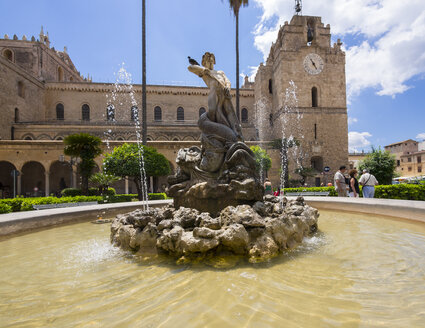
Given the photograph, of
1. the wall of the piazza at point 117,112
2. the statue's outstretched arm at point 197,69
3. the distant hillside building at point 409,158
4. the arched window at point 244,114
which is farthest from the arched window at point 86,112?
the distant hillside building at point 409,158

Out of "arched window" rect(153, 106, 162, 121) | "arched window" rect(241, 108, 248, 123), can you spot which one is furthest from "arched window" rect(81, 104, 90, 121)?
"arched window" rect(241, 108, 248, 123)

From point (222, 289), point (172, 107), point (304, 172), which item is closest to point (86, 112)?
point (172, 107)

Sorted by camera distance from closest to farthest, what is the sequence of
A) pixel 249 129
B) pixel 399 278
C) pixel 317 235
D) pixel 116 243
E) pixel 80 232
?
pixel 399 278
pixel 116 243
pixel 317 235
pixel 80 232
pixel 249 129

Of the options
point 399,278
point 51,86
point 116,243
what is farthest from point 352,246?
point 51,86

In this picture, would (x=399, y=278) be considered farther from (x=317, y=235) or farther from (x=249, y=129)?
(x=249, y=129)

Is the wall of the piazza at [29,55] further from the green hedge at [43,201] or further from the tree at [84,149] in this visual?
the green hedge at [43,201]

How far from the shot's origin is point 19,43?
3058cm

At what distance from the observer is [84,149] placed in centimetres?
1404

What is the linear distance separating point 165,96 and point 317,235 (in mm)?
31518

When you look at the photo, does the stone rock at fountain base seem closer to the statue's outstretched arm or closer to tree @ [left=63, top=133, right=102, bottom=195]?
the statue's outstretched arm

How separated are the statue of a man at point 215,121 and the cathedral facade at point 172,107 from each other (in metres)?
17.1

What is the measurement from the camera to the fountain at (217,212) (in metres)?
3.01

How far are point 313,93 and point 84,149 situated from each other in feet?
86.4

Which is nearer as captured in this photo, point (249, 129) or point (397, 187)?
point (397, 187)
